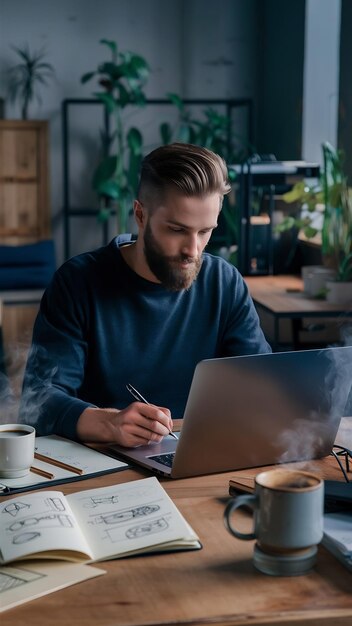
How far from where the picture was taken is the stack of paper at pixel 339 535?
3.64ft

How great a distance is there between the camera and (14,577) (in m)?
1.05

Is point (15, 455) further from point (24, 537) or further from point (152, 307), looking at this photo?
point (152, 307)

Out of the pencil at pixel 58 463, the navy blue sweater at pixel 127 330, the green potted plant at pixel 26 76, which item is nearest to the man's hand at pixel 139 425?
the pencil at pixel 58 463

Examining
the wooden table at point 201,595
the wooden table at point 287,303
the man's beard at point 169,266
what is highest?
the man's beard at point 169,266

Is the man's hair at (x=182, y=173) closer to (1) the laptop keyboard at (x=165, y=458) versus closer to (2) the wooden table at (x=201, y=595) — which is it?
(1) the laptop keyboard at (x=165, y=458)

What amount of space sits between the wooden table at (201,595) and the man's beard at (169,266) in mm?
842

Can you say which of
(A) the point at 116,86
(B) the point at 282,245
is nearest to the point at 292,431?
(B) the point at 282,245

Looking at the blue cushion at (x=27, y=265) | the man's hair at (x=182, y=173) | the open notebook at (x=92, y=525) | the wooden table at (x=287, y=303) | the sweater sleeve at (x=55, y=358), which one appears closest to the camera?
the open notebook at (x=92, y=525)

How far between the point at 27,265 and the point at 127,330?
3.95 metres

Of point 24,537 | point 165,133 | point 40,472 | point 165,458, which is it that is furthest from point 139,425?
point 165,133

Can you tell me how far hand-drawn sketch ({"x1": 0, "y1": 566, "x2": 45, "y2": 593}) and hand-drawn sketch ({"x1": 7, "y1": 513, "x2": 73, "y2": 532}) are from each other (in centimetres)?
8

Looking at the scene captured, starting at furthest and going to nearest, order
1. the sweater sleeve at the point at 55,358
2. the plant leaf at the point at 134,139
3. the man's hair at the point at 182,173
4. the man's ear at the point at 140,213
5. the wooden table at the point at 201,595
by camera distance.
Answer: the plant leaf at the point at 134,139 < the man's ear at the point at 140,213 < the man's hair at the point at 182,173 < the sweater sleeve at the point at 55,358 < the wooden table at the point at 201,595

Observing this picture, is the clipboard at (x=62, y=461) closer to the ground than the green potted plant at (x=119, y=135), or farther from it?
closer to the ground

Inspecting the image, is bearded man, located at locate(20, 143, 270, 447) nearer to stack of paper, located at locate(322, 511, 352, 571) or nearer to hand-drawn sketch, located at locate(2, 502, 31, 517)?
hand-drawn sketch, located at locate(2, 502, 31, 517)
